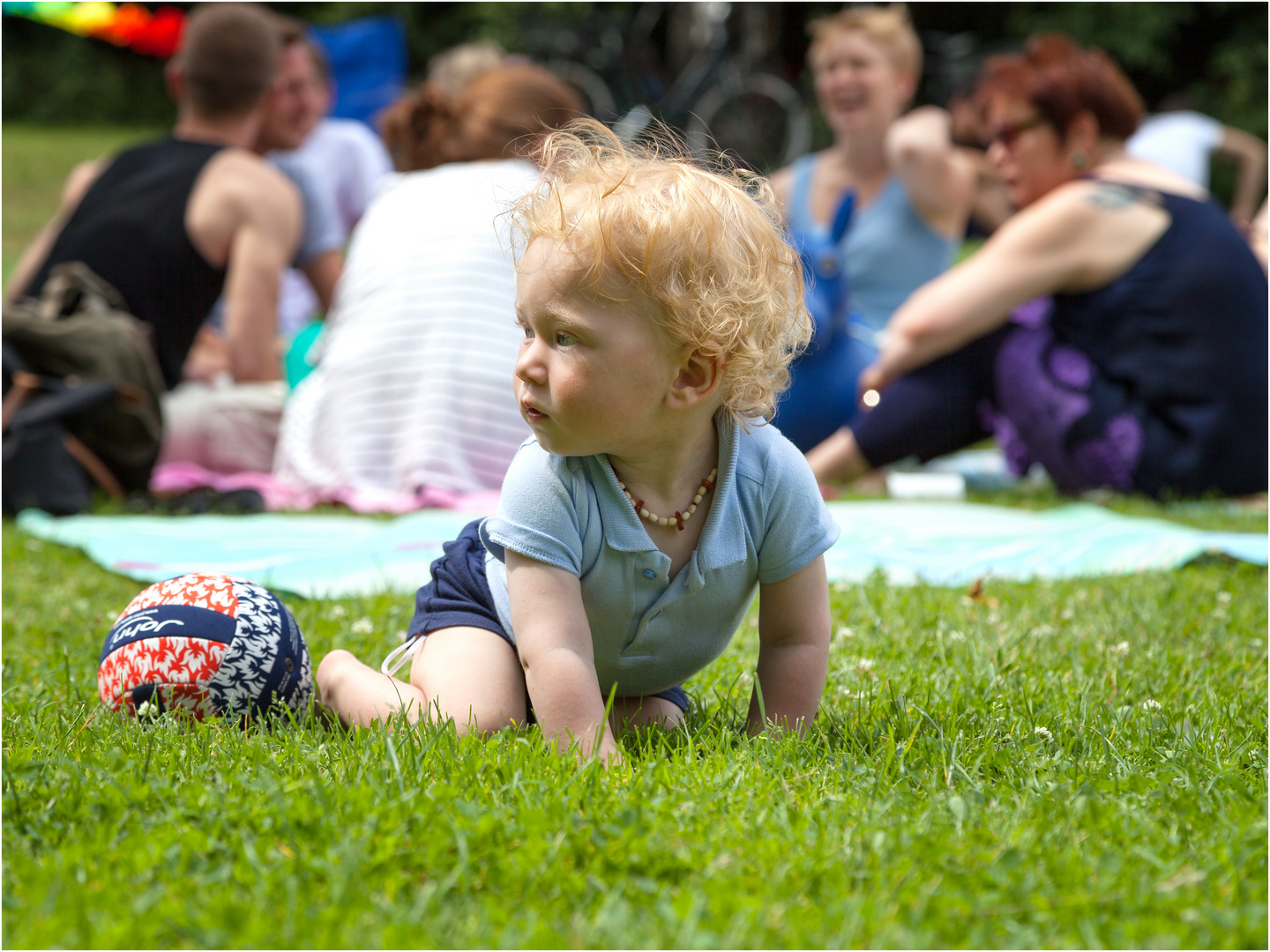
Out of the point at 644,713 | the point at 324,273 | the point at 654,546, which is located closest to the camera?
the point at 654,546

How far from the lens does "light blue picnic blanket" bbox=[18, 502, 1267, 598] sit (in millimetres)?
3906

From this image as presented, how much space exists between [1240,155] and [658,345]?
11144 millimetres

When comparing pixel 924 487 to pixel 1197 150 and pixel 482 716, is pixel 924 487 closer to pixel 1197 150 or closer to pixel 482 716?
pixel 482 716

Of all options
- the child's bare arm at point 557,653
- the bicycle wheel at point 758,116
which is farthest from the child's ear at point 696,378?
the bicycle wheel at point 758,116

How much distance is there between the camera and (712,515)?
2123mm

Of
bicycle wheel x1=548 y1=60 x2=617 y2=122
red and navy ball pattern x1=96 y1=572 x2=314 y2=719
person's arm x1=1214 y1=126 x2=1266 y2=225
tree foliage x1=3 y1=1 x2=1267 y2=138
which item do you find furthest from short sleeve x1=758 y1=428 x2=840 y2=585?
tree foliage x1=3 y1=1 x2=1267 y2=138

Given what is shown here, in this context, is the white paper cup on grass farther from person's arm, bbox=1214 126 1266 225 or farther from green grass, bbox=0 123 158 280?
green grass, bbox=0 123 158 280

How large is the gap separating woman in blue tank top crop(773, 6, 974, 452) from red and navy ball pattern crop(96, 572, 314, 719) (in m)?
4.60

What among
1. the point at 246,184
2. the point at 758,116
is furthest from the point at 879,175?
the point at 758,116

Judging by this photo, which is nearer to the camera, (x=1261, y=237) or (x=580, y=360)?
(x=580, y=360)

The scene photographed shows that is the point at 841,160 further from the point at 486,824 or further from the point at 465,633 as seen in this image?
Answer: the point at 486,824

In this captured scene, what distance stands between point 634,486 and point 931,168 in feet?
17.5

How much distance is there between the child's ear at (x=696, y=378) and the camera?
6.61 feet

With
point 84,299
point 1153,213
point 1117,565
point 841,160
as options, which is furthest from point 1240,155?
point 84,299
